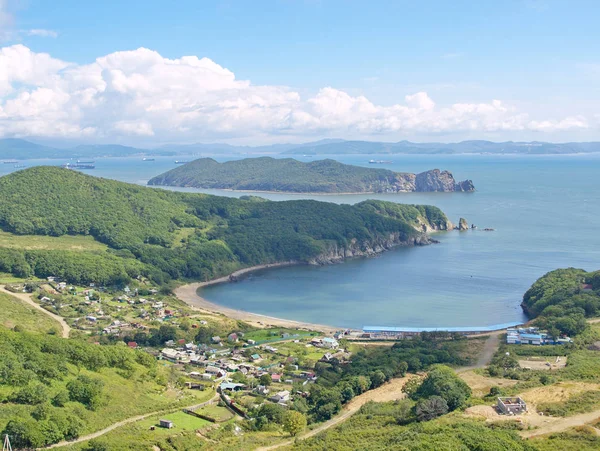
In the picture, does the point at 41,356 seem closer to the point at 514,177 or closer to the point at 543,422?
the point at 543,422

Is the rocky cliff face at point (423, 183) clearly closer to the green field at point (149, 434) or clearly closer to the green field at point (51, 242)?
the green field at point (51, 242)

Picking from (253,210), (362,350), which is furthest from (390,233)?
(362,350)

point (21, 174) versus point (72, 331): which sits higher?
point (21, 174)

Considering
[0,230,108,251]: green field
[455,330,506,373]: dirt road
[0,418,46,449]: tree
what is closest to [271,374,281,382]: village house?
[455,330,506,373]: dirt road

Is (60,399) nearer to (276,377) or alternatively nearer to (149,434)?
(149,434)

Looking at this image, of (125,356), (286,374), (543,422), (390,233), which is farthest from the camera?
(390,233)

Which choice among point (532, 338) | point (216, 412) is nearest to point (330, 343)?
point (532, 338)
